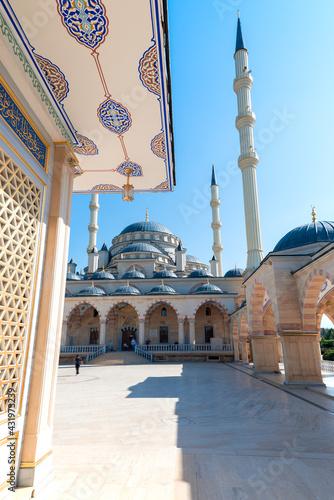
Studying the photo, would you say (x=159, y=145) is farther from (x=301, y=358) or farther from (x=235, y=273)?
(x=235, y=273)

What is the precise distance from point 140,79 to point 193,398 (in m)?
6.61

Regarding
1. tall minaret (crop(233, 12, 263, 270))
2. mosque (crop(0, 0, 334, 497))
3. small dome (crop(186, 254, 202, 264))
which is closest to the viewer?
mosque (crop(0, 0, 334, 497))

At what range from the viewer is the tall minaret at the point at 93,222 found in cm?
2917

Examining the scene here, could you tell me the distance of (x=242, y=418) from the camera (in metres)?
5.28

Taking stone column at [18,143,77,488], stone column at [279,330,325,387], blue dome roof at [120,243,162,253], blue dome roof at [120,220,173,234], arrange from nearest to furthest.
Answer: stone column at [18,143,77,488] < stone column at [279,330,325,387] < blue dome roof at [120,243,162,253] < blue dome roof at [120,220,173,234]

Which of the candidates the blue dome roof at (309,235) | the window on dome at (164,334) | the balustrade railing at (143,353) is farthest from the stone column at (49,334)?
the window on dome at (164,334)

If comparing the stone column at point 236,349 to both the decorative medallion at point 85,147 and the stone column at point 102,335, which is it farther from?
the decorative medallion at point 85,147

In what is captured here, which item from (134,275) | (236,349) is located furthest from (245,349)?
(134,275)

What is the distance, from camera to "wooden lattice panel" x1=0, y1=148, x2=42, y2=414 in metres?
2.54

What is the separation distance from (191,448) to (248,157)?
59.0ft

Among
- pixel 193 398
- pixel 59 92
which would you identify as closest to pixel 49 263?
pixel 59 92

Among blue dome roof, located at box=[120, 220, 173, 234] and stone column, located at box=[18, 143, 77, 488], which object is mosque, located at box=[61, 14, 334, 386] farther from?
stone column, located at box=[18, 143, 77, 488]

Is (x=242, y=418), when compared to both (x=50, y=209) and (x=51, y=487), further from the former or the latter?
(x=50, y=209)

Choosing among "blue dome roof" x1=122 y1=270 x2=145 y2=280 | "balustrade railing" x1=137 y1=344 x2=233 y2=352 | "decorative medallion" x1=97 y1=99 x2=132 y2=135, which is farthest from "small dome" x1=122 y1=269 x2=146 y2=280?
"decorative medallion" x1=97 y1=99 x2=132 y2=135
